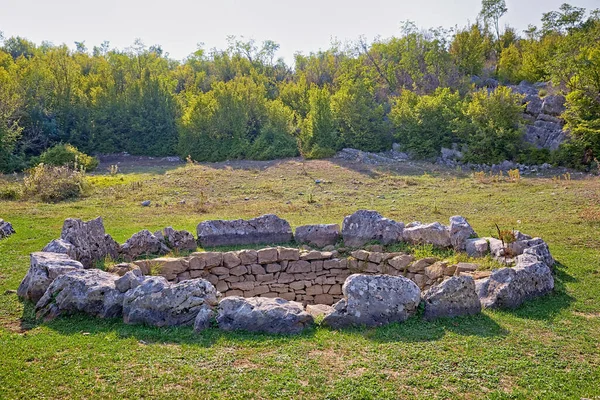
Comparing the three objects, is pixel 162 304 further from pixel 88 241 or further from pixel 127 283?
pixel 88 241

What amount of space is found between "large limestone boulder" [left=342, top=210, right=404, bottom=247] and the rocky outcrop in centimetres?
29

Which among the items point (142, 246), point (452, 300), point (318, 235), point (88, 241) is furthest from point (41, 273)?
point (452, 300)

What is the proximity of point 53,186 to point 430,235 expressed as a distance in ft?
53.9

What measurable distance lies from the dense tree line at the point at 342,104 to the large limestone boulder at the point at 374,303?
23862 millimetres

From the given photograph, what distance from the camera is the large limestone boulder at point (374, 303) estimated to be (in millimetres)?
7227

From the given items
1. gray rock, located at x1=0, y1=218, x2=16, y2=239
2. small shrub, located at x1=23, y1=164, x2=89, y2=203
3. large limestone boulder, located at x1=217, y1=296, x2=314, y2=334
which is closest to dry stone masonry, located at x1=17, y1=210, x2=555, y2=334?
large limestone boulder, located at x1=217, y1=296, x2=314, y2=334

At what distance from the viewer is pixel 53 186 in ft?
67.8

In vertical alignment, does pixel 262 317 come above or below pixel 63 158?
below

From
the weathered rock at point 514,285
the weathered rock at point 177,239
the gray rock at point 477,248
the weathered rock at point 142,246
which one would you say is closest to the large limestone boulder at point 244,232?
the weathered rock at point 177,239

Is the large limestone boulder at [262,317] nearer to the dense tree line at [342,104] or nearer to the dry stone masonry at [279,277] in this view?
the dry stone masonry at [279,277]

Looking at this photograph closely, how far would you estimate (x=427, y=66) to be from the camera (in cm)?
4628

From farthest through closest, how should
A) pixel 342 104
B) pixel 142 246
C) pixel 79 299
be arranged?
pixel 342 104 < pixel 142 246 < pixel 79 299

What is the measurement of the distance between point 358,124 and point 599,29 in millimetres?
21323

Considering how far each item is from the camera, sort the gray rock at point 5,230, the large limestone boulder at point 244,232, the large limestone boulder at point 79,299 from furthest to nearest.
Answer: the gray rock at point 5,230
the large limestone boulder at point 244,232
the large limestone boulder at point 79,299
